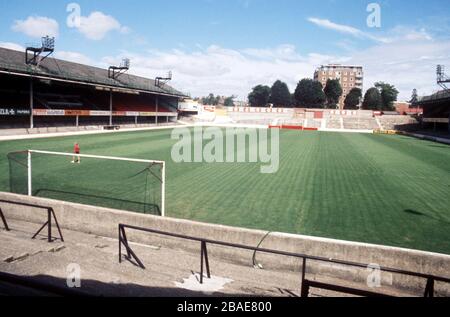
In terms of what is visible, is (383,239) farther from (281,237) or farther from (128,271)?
(128,271)

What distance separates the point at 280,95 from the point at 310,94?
15.1 meters

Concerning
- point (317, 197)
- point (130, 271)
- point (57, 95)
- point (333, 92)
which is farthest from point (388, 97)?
point (130, 271)

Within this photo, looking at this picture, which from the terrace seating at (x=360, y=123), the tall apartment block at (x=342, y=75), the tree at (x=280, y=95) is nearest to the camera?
the terrace seating at (x=360, y=123)

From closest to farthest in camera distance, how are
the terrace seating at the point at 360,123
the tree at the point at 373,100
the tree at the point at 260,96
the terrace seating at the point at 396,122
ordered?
the terrace seating at the point at 396,122
the terrace seating at the point at 360,123
the tree at the point at 373,100
the tree at the point at 260,96

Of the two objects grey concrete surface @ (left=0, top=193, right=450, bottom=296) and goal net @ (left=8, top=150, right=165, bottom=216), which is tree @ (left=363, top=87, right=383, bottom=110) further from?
grey concrete surface @ (left=0, top=193, right=450, bottom=296)

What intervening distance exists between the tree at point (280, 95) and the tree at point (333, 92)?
14498 mm

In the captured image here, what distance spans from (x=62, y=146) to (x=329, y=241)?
84.3 feet

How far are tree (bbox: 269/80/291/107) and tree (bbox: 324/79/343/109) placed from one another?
14.5 m

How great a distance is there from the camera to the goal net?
12195 millimetres

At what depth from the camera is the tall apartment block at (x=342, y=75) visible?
157 meters

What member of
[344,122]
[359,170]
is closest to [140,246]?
[359,170]

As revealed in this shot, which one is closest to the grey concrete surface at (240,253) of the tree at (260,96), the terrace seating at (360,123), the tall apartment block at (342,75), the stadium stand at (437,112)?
the stadium stand at (437,112)

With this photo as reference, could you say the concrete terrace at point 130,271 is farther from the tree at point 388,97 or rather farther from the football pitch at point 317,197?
the tree at point 388,97

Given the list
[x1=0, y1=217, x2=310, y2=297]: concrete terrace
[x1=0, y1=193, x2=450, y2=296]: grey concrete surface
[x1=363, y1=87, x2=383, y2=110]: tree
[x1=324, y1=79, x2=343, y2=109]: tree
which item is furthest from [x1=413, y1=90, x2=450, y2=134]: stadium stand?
[x1=0, y1=217, x2=310, y2=297]: concrete terrace
